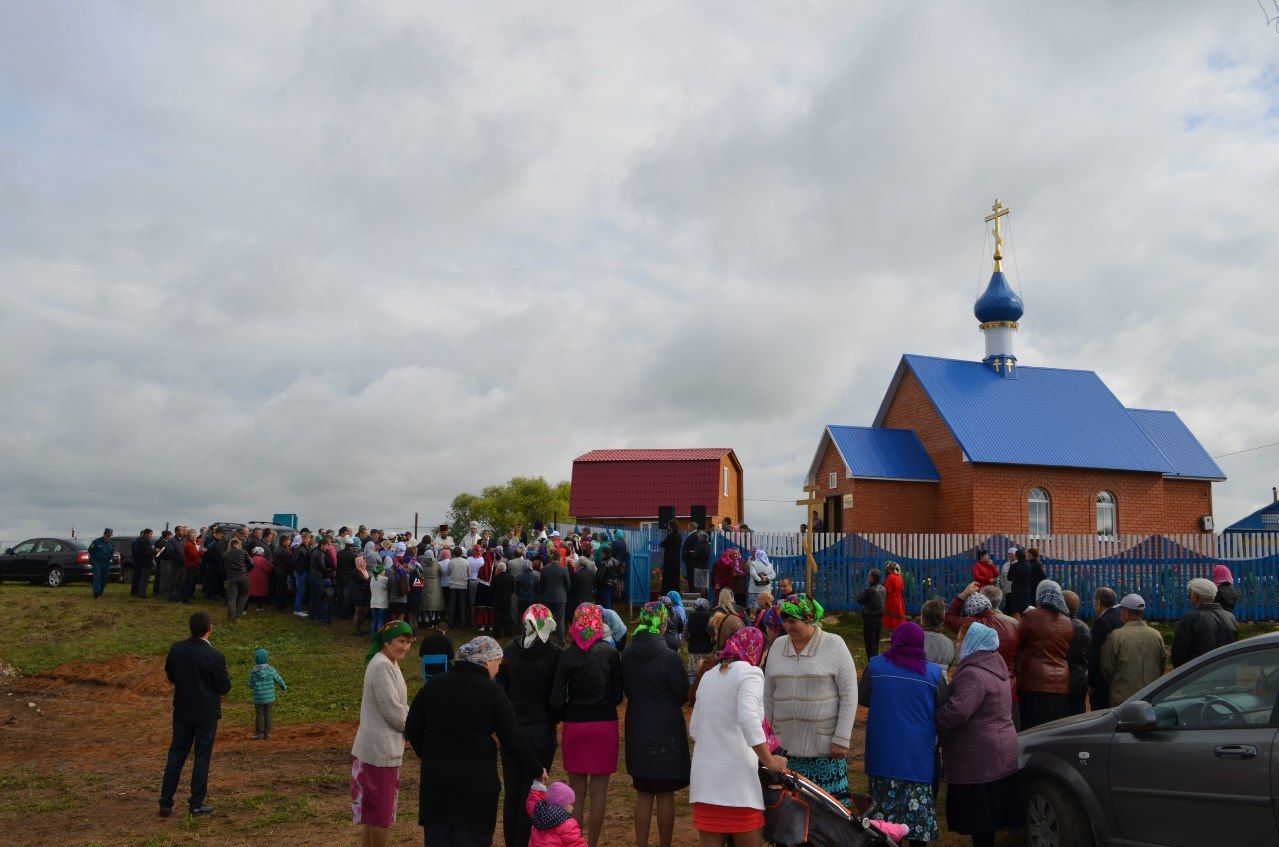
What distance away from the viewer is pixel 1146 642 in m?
8.76

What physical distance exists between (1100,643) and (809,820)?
478 centimetres

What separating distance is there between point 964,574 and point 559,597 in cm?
979

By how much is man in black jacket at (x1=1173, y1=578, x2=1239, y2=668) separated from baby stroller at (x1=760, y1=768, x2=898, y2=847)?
4540 millimetres

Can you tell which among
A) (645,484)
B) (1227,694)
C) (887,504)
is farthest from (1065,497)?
(1227,694)

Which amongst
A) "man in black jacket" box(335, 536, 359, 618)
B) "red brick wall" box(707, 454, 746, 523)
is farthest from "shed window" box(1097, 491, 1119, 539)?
"man in black jacket" box(335, 536, 359, 618)

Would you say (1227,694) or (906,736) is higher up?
(1227,694)

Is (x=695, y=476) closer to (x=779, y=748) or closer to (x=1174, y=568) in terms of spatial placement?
(x=1174, y=568)

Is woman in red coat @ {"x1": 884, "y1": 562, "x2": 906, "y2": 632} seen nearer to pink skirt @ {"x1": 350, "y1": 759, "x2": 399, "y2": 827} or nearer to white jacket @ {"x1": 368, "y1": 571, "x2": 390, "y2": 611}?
white jacket @ {"x1": 368, "y1": 571, "x2": 390, "y2": 611}

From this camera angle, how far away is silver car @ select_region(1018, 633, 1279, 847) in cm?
581

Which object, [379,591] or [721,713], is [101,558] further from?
[721,713]

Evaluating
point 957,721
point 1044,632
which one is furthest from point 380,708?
point 1044,632

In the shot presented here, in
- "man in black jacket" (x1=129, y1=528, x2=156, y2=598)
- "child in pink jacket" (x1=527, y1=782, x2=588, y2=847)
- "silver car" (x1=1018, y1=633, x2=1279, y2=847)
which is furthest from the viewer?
"man in black jacket" (x1=129, y1=528, x2=156, y2=598)

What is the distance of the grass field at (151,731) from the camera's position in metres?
9.09

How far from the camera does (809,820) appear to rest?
5.99 metres
